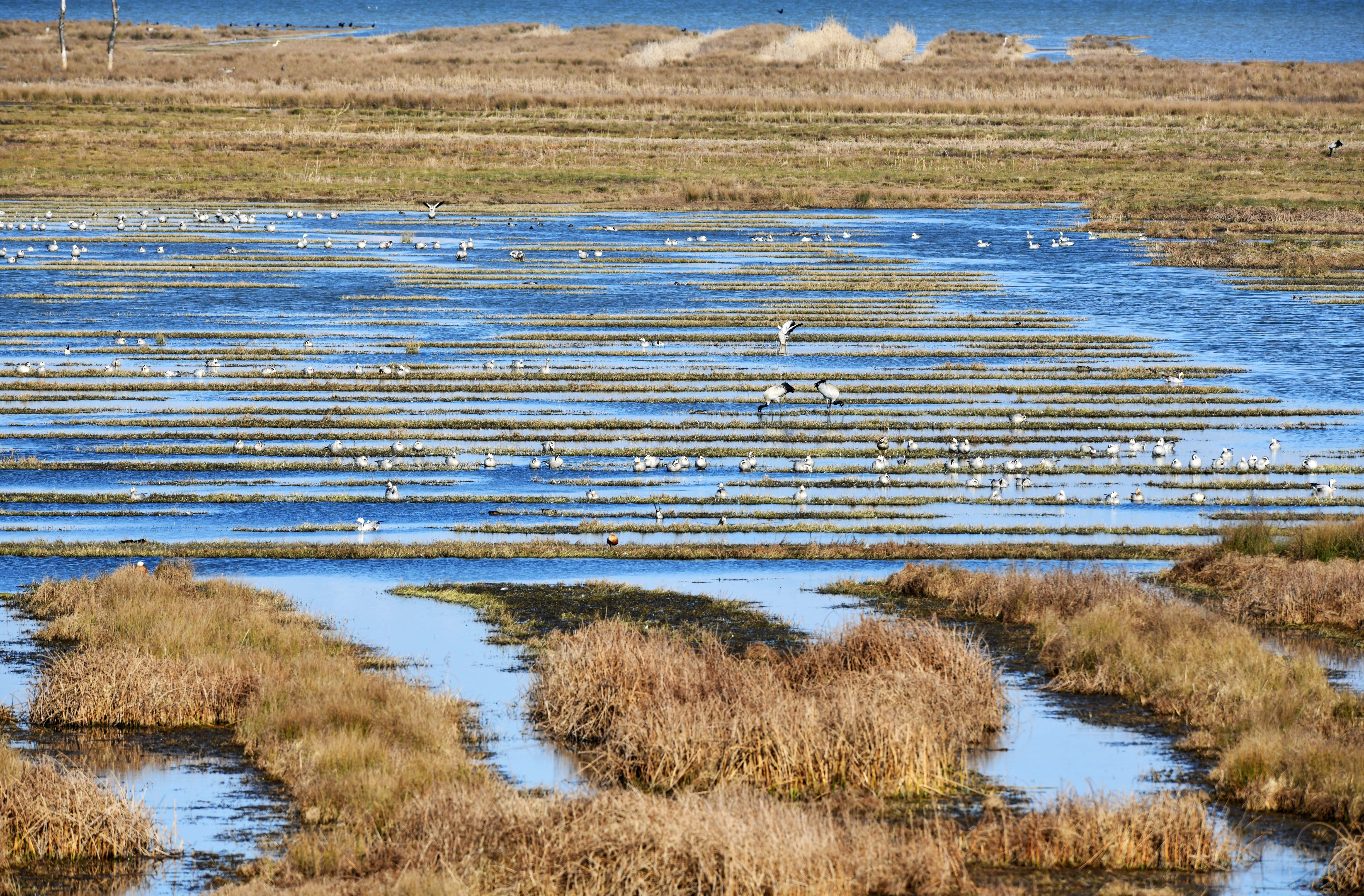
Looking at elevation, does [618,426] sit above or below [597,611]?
above

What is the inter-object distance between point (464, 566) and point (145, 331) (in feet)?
70.0

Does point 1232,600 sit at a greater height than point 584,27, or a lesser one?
lesser

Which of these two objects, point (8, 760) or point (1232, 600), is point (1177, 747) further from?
point (8, 760)

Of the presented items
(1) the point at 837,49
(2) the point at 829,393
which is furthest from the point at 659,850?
(1) the point at 837,49

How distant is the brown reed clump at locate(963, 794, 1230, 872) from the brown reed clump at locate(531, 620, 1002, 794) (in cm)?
169

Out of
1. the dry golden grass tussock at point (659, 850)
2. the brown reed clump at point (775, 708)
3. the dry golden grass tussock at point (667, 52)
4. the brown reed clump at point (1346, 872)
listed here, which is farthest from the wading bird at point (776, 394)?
the dry golden grass tussock at point (667, 52)

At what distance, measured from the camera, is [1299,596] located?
20.4 meters

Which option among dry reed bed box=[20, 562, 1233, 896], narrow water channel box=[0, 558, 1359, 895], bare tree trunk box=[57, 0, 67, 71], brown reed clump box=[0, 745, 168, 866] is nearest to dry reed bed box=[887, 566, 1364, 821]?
narrow water channel box=[0, 558, 1359, 895]

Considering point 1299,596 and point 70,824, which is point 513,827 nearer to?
point 70,824

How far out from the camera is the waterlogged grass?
756 inches

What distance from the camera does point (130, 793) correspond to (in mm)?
14539

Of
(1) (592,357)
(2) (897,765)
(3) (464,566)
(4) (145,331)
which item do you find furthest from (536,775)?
(4) (145,331)

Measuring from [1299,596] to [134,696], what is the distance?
43.5ft

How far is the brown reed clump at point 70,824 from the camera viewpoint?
13031 mm
